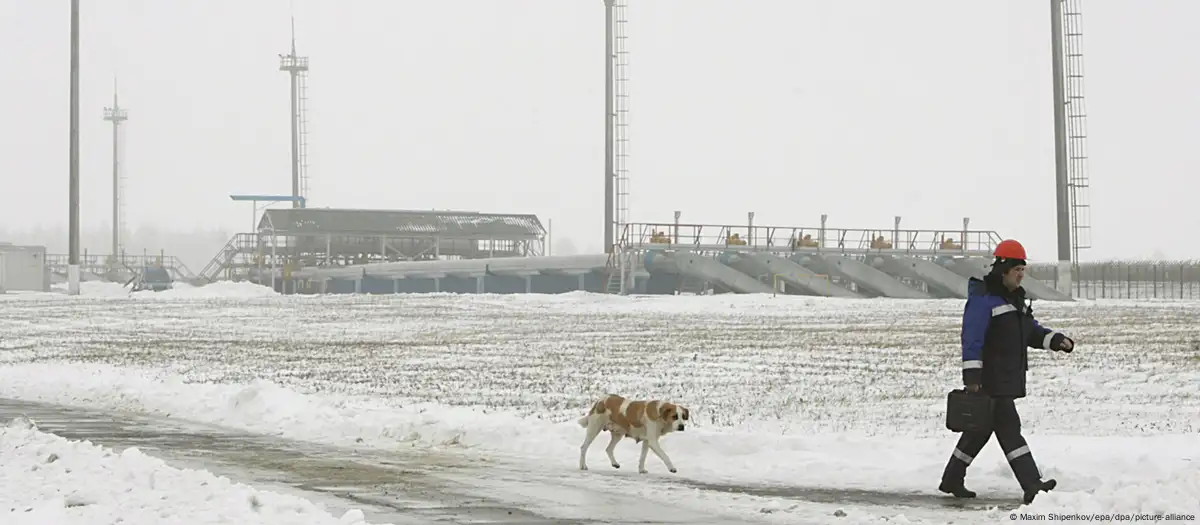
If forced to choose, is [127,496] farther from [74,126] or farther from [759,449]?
[74,126]

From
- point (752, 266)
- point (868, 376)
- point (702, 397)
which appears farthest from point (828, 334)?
point (752, 266)

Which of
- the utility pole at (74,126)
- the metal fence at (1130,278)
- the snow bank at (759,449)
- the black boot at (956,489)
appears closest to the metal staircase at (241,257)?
the utility pole at (74,126)

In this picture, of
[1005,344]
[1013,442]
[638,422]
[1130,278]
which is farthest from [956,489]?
[1130,278]

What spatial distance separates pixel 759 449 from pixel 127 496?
5.96 metres

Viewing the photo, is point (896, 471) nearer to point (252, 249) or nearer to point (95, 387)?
point (95, 387)

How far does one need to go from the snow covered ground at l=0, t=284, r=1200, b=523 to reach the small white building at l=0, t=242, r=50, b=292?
45730mm

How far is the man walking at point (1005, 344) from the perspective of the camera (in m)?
10.5

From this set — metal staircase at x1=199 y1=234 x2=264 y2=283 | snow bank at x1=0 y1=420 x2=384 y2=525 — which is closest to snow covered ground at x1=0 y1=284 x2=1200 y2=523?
snow bank at x1=0 y1=420 x2=384 y2=525

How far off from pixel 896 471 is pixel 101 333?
3084cm

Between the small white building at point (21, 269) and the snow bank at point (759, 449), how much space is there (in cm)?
7303

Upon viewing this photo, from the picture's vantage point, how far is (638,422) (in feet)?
41.8

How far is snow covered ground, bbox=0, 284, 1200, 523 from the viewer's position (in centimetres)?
1212

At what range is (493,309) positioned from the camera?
49062 mm

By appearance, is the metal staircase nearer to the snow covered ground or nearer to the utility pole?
the utility pole
